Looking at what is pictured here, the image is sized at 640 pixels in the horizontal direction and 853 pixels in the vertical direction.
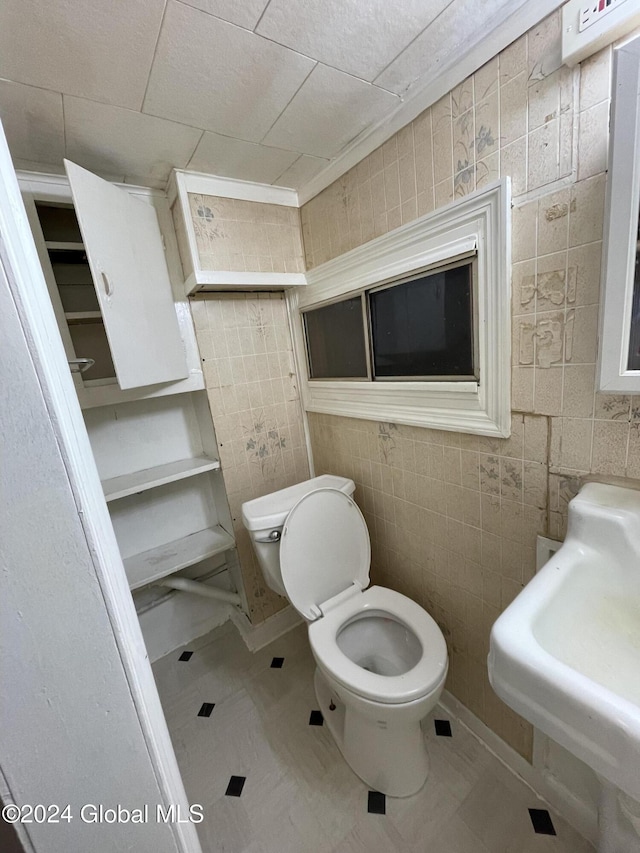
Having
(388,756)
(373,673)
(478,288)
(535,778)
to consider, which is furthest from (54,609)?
(535,778)

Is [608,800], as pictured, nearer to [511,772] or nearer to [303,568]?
[511,772]

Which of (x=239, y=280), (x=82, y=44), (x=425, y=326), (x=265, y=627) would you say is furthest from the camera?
(x=265, y=627)

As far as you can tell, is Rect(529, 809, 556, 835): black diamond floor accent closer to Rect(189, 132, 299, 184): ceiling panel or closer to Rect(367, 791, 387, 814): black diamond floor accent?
Rect(367, 791, 387, 814): black diamond floor accent

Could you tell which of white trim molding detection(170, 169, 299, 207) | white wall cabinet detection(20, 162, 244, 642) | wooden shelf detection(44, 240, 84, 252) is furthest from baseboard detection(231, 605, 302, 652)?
white trim molding detection(170, 169, 299, 207)

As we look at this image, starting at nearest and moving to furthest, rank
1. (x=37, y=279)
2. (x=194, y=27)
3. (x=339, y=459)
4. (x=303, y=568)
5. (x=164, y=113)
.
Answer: (x=37, y=279) → (x=194, y=27) → (x=164, y=113) → (x=303, y=568) → (x=339, y=459)

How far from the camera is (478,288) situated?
0.92 m

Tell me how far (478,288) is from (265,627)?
5.74 feet

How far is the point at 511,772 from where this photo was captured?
43.5 inches

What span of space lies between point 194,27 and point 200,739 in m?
2.12

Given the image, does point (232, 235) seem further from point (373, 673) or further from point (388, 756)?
point (388, 756)

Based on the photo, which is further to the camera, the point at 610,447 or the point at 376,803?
the point at 376,803

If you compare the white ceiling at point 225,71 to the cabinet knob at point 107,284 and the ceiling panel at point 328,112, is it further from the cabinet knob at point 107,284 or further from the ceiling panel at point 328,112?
the cabinet knob at point 107,284

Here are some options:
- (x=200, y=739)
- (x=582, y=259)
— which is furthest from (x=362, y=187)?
(x=200, y=739)

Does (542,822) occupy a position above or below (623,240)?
below
